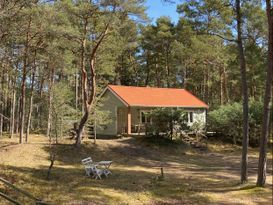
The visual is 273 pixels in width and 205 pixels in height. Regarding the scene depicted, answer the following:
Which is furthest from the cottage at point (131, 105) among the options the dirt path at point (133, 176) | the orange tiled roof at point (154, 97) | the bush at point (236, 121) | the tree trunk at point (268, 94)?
the tree trunk at point (268, 94)

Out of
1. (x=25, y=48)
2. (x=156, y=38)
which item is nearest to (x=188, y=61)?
(x=156, y=38)

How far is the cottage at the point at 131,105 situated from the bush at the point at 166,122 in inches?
76.5

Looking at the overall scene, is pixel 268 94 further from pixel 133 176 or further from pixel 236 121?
pixel 236 121

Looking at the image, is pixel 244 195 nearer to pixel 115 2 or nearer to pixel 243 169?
pixel 243 169

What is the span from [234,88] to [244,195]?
4245 cm

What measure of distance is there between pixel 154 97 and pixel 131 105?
420cm

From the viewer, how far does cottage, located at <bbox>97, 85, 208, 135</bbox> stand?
2961 cm

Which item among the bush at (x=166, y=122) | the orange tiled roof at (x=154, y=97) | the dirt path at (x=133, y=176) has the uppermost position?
the orange tiled roof at (x=154, y=97)

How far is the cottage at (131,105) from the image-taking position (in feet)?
97.1

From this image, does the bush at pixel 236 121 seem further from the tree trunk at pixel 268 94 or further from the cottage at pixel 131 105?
the tree trunk at pixel 268 94

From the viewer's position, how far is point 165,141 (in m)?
26.1

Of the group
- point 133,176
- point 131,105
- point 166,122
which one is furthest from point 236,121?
point 133,176

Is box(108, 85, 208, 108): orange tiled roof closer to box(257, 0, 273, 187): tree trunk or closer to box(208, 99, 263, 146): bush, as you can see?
box(208, 99, 263, 146): bush

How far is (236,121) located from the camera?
98.2ft
